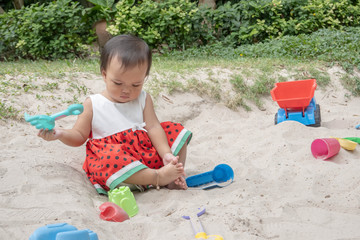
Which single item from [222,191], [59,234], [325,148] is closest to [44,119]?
[59,234]

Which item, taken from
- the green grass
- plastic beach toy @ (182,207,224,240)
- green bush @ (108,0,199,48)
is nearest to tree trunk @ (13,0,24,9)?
green bush @ (108,0,199,48)

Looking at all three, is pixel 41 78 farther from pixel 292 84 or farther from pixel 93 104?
pixel 292 84

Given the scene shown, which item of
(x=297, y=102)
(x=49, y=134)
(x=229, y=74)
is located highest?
(x=49, y=134)

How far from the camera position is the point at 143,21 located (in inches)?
293

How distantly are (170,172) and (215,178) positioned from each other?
1.38 ft

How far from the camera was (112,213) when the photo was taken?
7.06 feet

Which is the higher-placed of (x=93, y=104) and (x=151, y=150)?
(x=93, y=104)

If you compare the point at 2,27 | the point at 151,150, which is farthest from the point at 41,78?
the point at 2,27

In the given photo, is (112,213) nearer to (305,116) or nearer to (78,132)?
(78,132)

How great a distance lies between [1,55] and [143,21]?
2585mm

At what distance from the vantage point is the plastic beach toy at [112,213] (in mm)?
2121

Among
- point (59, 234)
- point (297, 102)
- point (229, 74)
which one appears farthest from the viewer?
point (229, 74)

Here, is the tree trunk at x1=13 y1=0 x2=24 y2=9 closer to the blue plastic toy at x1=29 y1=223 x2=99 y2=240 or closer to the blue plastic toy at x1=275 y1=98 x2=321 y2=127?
the blue plastic toy at x1=275 y1=98 x2=321 y2=127

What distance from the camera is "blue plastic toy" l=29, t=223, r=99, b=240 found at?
1397mm
